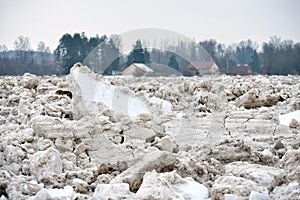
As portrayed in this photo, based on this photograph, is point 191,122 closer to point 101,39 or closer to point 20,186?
point 20,186

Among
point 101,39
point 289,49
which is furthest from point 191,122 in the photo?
point 289,49

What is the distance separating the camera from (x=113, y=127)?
526 cm

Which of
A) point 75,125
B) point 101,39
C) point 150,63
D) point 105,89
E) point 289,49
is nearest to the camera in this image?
point 75,125

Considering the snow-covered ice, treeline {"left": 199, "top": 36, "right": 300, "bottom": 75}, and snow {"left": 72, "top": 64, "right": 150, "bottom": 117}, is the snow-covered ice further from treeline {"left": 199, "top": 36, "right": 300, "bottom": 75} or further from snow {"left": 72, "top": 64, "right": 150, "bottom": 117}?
treeline {"left": 199, "top": 36, "right": 300, "bottom": 75}

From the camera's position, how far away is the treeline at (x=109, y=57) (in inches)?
548

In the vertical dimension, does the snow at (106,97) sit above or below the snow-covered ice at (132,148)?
above

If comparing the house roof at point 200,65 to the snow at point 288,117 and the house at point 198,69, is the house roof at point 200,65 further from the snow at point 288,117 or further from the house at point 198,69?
the snow at point 288,117

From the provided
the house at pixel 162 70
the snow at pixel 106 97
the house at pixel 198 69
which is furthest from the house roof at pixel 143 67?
the snow at pixel 106 97

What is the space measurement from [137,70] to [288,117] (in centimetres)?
885

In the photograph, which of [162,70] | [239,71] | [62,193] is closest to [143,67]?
[162,70]

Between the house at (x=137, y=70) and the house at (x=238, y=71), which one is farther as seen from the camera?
the house at (x=238, y=71)

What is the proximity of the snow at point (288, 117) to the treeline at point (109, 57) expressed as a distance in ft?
19.3

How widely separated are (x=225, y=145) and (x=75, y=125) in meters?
1.82

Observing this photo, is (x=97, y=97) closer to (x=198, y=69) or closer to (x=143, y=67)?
(x=143, y=67)
